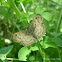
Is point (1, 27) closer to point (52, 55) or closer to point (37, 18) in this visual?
point (52, 55)

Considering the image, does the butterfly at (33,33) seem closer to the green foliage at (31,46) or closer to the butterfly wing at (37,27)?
the butterfly wing at (37,27)

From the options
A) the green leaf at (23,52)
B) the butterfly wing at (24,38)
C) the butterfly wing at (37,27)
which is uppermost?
the butterfly wing at (37,27)

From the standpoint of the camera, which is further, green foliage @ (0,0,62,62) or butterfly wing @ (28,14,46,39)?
green foliage @ (0,0,62,62)

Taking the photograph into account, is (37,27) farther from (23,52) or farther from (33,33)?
(23,52)

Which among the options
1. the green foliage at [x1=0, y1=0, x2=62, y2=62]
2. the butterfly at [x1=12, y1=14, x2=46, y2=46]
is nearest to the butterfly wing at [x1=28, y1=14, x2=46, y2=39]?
the butterfly at [x1=12, y1=14, x2=46, y2=46]

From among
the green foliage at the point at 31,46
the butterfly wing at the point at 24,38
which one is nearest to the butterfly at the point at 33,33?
the butterfly wing at the point at 24,38

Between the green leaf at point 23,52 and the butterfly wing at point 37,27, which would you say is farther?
the green leaf at point 23,52

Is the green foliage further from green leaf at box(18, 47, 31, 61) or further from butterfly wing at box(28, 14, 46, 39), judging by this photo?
butterfly wing at box(28, 14, 46, 39)
